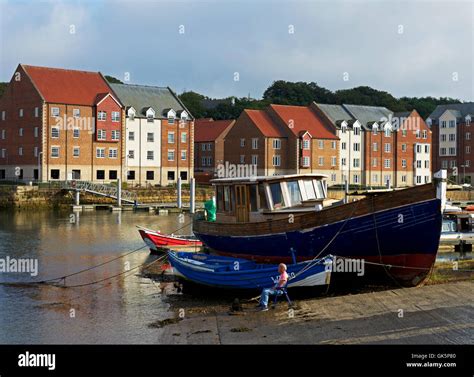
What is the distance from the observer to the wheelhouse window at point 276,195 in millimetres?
25891

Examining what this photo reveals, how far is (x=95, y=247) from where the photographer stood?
39938 millimetres

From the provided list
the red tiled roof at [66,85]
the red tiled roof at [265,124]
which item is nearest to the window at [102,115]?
the red tiled roof at [66,85]

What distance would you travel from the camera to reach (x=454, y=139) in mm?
115375

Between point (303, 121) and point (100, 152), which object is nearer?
point (100, 152)

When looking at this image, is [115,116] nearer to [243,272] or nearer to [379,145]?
[379,145]

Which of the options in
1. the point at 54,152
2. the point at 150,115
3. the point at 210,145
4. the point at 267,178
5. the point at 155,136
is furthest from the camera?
the point at 210,145

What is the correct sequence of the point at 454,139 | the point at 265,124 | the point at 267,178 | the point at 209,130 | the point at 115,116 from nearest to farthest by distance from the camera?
the point at 267,178 → the point at 115,116 → the point at 265,124 → the point at 209,130 → the point at 454,139

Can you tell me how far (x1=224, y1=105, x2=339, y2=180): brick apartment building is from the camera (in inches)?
3748

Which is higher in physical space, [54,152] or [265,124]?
[265,124]

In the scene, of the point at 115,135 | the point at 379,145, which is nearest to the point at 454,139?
the point at 379,145

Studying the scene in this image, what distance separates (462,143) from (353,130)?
24.1 meters

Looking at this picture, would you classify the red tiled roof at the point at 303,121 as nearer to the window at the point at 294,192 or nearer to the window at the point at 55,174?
the window at the point at 55,174

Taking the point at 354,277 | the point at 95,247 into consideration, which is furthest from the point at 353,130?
the point at 354,277
